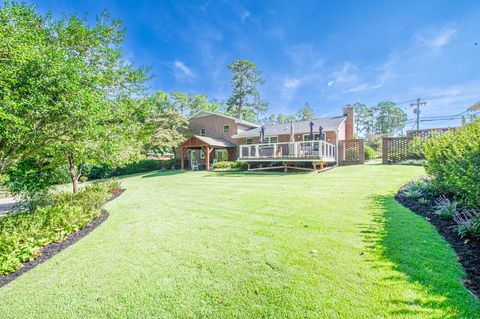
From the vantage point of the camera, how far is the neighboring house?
15.9 m

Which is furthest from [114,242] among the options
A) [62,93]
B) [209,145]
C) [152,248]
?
[209,145]

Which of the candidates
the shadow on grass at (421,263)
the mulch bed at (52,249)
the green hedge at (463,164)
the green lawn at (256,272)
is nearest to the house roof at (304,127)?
the green hedge at (463,164)

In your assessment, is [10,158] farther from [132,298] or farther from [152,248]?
[132,298]

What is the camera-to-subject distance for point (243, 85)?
4147cm

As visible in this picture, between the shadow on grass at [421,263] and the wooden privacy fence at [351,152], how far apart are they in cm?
1527

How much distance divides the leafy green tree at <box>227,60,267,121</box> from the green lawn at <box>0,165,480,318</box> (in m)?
39.2

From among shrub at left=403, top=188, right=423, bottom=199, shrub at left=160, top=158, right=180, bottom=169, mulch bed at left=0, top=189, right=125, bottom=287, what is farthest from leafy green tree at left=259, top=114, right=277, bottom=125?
mulch bed at left=0, top=189, right=125, bottom=287

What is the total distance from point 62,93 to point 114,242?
3.22 m

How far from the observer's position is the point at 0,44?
→ 3.75 metres

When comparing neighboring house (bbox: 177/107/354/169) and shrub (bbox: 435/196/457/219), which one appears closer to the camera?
shrub (bbox: 435/196/457/219)

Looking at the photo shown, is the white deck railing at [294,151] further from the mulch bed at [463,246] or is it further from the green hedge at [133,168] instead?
the green hedge at [133,168]

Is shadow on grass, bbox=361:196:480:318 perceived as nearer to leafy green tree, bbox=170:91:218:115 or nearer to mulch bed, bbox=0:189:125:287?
mulch bed, bbox=0:189:125:287

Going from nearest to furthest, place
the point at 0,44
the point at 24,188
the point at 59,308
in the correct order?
the point at 59,308 → the point at 0,44 → the point at 24,188

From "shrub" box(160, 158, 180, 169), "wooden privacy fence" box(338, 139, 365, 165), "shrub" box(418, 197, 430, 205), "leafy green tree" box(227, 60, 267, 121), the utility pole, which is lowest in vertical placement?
"shrub" box(418, 197, 430, 205)
